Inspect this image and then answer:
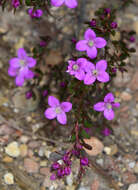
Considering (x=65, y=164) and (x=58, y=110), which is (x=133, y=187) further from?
(x=58, y=110)

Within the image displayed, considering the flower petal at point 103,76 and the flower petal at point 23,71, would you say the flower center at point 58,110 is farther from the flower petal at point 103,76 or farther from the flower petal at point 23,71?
the flower petal at point 23,71

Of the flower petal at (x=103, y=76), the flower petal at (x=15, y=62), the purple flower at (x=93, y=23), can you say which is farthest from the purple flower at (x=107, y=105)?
the flower petal at (x=15, y=62)

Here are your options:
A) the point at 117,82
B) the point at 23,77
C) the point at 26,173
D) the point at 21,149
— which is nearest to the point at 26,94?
the point at 23,77

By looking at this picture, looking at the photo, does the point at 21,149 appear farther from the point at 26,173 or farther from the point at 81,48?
the point at 81,48

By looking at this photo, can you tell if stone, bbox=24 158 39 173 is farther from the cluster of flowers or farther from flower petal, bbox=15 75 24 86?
flower petal, bbox=15 75 24 86

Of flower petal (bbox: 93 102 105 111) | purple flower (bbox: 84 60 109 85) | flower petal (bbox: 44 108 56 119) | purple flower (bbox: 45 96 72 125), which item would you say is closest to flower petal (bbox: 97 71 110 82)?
purple flower (bbox: 84 60 109 85)

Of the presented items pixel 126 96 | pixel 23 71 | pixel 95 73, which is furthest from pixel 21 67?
pixel 126 96
